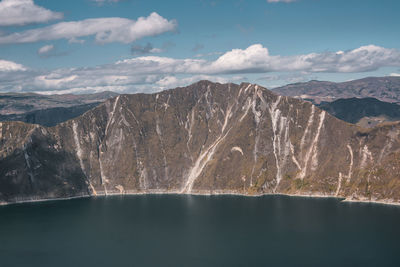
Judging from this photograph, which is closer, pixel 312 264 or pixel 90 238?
pixel 312 264

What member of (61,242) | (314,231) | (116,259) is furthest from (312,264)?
(61,242)

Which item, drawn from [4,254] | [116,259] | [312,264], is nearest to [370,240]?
[312,264]

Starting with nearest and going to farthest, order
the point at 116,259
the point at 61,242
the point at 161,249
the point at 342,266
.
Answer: the point at 342,266
the point at 116,259
the point at 161,249
the point at 61,242

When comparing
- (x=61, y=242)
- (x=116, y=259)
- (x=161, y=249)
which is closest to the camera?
(x=116, y=259)

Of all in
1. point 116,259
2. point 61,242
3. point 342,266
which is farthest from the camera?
point 61,242

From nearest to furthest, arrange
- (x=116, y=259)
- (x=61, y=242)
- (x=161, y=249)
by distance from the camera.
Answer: (x=116, y=259), (x=161, y=249), (x=61, y=242)

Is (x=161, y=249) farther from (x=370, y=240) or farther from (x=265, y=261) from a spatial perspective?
(x=370, y=240)

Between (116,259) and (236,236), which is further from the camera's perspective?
(236,236)

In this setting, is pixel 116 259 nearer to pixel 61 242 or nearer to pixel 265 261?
pixel 61 242
